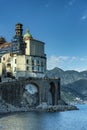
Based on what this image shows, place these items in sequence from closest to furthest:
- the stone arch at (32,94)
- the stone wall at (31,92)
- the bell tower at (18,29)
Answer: the stone wall at (31,92) < the stone arch at (32,94) < the bell tower at (18,29)

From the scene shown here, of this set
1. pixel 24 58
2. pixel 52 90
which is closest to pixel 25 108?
pixel 52 90

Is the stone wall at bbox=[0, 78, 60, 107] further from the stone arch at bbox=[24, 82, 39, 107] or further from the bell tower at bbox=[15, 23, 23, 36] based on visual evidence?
the bell tower at bbox=[15, 23, 23, 36]

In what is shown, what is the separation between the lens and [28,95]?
157 metres

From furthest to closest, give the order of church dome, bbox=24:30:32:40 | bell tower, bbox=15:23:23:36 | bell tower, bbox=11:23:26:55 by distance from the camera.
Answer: church dome, bbox=24:30:32:40, bell tower, bbox=15:23:23:36, bell tower, bbox=11:23:26:55

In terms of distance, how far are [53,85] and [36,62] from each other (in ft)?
35.0

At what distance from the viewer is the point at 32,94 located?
158250mm

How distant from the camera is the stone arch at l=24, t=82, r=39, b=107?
15685cm

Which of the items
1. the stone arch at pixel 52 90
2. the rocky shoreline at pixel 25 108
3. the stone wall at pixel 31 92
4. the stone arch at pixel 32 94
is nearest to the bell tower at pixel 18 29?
the stone wall at pixel 31 92

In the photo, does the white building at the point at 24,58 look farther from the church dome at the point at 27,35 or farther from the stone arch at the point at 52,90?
the stone arch at the point at 52,90

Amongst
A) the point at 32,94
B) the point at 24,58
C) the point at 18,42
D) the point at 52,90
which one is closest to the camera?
the point at 32,94

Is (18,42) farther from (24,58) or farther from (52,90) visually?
(52,90)

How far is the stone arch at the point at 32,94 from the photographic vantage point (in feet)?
515

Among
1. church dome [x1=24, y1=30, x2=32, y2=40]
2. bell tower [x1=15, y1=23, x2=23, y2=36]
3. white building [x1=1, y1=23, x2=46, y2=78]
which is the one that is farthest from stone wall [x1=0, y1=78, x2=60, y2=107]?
bell tower [x1=15, y1=23, x2=23, y2=36]

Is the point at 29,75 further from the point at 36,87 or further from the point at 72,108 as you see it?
the point at 72,108
